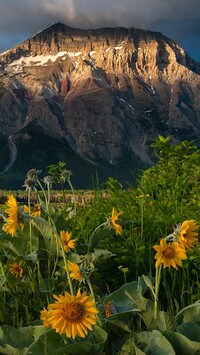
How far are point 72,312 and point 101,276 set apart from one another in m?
2.77

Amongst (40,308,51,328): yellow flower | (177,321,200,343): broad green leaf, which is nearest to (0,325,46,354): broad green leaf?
(40,308,51,328): yellow flower

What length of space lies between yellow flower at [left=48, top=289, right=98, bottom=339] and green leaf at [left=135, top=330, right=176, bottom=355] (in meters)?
0.68

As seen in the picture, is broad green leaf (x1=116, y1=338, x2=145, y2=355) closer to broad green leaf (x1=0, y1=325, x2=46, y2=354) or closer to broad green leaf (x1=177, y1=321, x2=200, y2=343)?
broad green leaf (x1=177, y1=321, x2=200, y2=343)

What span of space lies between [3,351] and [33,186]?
146cm

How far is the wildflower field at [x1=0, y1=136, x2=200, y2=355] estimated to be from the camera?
3.17 metres

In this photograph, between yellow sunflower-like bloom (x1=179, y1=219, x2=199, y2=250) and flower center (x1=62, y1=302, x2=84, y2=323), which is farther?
yellow sunflower-like bloom (x1=179, y1=219, x2=199, y2=250)

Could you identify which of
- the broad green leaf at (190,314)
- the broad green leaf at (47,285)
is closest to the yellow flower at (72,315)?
the broad green leaf at (190,314)

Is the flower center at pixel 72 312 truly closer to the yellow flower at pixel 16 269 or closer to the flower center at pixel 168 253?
the flower center at pixel 168 253

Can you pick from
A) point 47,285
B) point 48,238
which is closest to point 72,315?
point 47,285

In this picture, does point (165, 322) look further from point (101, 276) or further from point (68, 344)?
point (101, 276)

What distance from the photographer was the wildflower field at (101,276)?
125 inches

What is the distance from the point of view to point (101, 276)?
5.38 metres

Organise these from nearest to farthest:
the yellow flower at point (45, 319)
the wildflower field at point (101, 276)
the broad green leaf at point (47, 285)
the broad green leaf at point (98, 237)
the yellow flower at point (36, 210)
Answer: the yellow flower at point (45, 319), the wildflower field at point (101, 276), the broad green leaf at point (47, 285), the yellow flower at point (36, 210), the broad green leaf at point (98, 237)

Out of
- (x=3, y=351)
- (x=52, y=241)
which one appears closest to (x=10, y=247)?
(x=52, y=241)
